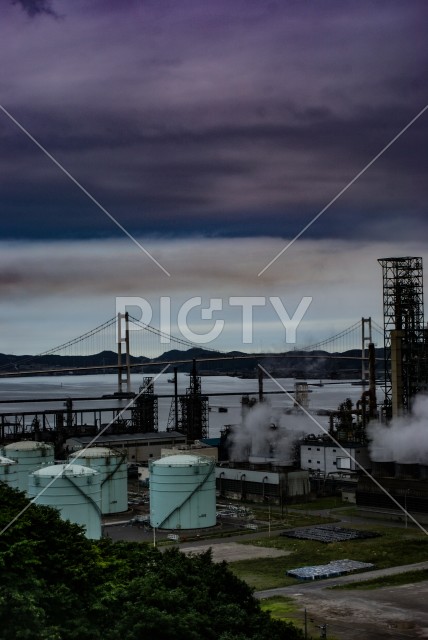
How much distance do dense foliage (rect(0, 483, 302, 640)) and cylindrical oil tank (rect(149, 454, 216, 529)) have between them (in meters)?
22.7

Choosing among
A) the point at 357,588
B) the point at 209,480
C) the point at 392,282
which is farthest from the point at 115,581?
the point at 392,282

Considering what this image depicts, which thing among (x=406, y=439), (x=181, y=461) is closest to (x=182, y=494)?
(x=181, y=461)

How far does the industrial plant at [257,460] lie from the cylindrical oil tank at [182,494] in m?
0.05

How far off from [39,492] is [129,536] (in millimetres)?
5037

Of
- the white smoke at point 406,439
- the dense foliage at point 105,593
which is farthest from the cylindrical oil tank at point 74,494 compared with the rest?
the dense foliage at point 105,593

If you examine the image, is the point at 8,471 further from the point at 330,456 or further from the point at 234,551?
the point at 330,456

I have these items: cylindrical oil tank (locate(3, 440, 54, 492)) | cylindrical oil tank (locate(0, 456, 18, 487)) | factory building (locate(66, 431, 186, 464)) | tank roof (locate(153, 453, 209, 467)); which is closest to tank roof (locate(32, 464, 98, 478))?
tank roof (locate(153, 453, 209, 467))

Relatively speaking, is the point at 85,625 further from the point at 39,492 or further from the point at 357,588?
Answer: the point at 39,492

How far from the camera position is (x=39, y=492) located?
1759 inches

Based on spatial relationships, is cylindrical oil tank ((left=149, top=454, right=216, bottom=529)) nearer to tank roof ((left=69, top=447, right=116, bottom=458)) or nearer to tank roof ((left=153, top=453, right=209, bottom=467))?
tank roof ((left=153, top=453, right=209, bottom=467))

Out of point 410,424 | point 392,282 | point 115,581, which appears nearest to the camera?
point 115,581

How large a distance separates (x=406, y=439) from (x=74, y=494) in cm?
2026

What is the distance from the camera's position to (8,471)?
173ft

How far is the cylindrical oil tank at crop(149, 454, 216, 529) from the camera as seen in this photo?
157ft
